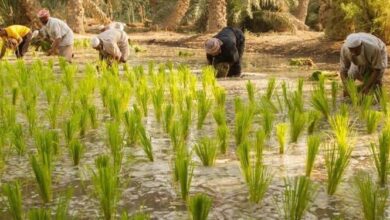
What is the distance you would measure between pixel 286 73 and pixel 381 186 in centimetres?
570

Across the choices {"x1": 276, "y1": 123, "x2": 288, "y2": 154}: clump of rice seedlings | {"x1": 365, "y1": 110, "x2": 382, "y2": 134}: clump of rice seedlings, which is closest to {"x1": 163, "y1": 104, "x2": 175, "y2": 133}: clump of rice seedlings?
{"x1": 276, "y1": 123, "x2": 288, "y2": 154}: clump of rice seedlings

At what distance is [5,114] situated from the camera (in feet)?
13.2

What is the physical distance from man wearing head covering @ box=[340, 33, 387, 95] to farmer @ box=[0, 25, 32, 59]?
21.1ft

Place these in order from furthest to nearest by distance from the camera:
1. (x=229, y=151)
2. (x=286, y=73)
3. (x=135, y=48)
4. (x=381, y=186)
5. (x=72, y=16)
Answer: (x=72, y=16) → (x=135, y=48) → (x=286, y=73) → (x=229, y=151) → (x=381, y=186)

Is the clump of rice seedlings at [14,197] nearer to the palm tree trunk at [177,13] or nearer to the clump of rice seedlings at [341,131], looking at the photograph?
the clump of rice seedlings at [341,131]

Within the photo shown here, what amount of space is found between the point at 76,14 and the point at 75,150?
15459 millimetres

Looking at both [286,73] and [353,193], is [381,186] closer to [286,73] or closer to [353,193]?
[353,193]

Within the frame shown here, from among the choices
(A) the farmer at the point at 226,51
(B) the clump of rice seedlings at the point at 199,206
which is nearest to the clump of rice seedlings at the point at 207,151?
(B) the clump of rice seedlings at the point at 199,206

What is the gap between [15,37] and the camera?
952cm

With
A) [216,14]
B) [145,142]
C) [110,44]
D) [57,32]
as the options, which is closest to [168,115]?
[145,142]

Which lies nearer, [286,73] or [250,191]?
[250,191]

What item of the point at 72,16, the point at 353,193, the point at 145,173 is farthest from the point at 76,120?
the point at 72,16

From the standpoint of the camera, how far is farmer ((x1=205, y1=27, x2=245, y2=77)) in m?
7.03

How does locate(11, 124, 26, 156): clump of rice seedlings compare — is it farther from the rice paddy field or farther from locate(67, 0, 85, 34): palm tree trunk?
locate(67, 0, 85, 34): palm tree trunk
